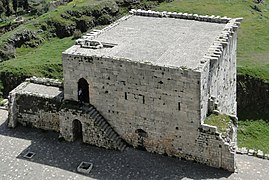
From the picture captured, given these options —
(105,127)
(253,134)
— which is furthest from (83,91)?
(253,134)

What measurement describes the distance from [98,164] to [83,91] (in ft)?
16.7

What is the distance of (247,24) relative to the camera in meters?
54.5

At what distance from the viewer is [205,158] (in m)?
27.5

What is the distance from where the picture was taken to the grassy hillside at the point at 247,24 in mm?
42938

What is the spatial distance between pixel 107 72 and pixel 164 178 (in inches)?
277

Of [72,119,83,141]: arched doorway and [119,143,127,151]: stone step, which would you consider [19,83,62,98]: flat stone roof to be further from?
[119,143,127,151]: stone step

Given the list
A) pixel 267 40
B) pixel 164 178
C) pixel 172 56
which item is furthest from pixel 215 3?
pixel 164 178

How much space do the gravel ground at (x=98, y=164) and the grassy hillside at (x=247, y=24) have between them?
52.5 feet

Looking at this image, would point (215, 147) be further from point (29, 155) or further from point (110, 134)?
point (29, 155)

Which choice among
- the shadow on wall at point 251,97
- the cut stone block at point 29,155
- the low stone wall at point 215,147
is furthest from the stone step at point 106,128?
the shadow on wall at point 251,97

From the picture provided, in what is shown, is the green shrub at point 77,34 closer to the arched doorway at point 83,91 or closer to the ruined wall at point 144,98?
the arched doorway at point 83,91

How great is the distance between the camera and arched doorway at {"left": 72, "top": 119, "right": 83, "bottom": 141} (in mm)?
30266

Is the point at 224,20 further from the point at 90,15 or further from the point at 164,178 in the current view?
the point at 90,15

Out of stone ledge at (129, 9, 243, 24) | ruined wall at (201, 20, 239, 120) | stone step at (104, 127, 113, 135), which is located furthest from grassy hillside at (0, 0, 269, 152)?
stone step at (104, 127, 113, 135)
